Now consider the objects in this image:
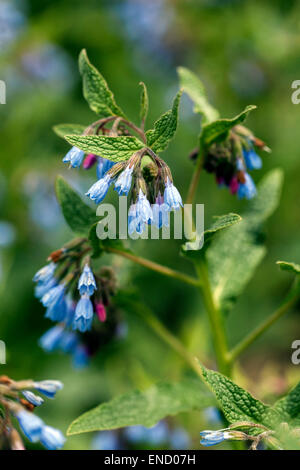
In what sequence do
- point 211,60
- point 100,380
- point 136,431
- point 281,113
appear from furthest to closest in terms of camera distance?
point 211,60, point 281,113, point 100,380, point 136,431

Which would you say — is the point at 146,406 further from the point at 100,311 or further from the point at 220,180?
the point at 220,180

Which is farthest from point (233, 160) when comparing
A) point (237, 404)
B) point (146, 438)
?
point (146, 438)

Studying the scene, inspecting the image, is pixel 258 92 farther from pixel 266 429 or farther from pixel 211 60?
pixel 266 429

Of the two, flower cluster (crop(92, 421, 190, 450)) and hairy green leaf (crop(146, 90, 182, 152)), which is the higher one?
hairy green leaf (crop(146, 90, 182, 152))

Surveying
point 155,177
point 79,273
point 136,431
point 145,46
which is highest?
point 145,46

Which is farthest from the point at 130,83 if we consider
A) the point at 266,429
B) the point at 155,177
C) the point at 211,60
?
the point at 266,429

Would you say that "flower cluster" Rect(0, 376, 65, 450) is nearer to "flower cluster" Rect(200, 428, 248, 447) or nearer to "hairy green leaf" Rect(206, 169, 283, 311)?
"flower cluster" Rect(200, 428, 248, 447)

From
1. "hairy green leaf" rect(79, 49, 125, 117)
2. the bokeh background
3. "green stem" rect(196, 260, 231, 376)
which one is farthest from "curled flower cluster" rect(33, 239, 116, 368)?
the bokeh background

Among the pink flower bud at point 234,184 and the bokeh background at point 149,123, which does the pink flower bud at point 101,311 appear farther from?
the bokeh background at point 149,123
